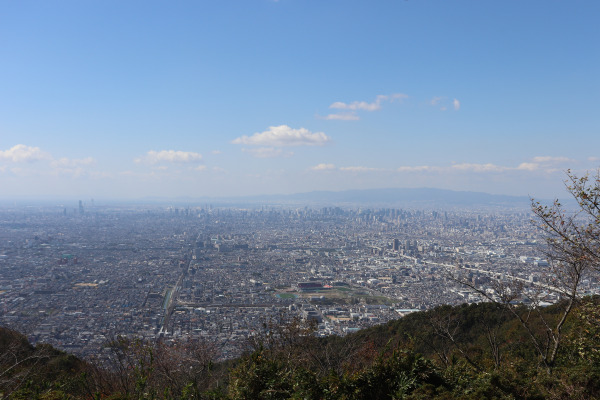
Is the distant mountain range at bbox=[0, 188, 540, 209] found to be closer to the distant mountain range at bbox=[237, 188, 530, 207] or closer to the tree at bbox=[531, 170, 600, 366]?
the distant mountain range at bbox=[237, 188, 530, 207]

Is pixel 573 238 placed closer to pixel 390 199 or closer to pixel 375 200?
pixel 375 200

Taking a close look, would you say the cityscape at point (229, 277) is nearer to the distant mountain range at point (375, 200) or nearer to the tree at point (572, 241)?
the tree at point (572, 241)

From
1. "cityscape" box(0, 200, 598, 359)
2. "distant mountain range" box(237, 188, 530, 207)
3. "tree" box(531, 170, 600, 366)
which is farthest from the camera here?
"distant mountain range" box(237, 188, 530, 207)

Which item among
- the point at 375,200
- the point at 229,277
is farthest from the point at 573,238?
the point at 375,200

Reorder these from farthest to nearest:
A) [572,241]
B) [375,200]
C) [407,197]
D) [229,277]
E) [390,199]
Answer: [407,197]
[390,199]
[375,200]
[229,277]
[572,241]

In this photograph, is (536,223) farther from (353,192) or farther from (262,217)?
(353,192)

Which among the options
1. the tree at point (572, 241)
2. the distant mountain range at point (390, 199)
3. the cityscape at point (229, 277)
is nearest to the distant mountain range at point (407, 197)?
the distant mountain range at point (390, 199)

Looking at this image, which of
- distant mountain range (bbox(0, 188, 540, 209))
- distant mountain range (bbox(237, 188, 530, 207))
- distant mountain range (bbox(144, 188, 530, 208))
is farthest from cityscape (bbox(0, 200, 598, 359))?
distant mountain range (bbox(237, 188, 530, 207))

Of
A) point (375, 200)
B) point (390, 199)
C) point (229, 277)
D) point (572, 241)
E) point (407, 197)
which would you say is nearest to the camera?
point (572, 241)
